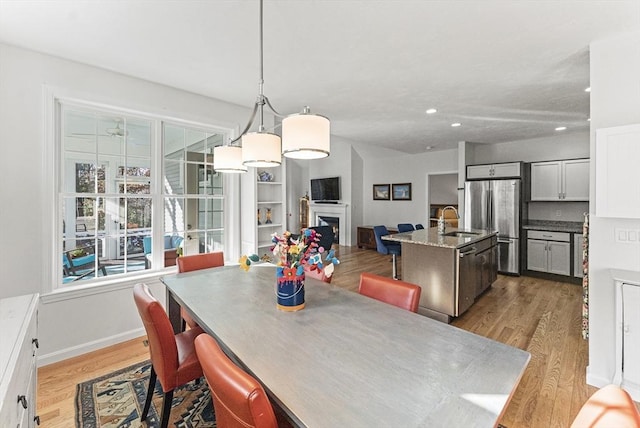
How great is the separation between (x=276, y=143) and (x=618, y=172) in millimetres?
2394

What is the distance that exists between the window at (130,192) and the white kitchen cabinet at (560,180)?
552 cm

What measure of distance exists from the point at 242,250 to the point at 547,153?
19.2 feet

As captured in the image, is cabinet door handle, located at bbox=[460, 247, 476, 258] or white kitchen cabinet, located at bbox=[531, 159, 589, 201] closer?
cabinet door handle, located at bbox=[460, 247, 476, 258]

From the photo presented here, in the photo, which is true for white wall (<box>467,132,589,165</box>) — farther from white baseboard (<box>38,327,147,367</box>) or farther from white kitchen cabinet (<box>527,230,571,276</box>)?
white baseboard (<box>38,327,147,367</box>)

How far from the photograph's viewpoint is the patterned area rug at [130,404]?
185cm

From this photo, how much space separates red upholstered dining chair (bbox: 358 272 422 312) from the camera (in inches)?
68.4

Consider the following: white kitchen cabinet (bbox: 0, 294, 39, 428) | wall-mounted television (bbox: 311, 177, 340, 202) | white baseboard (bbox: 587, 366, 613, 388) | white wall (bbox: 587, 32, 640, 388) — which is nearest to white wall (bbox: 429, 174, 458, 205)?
wall-mounted television (bbox: 311, 177, 340, 202)

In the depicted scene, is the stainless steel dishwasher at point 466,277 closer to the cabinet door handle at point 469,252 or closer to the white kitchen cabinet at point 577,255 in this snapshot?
the cabinet door handle at point 469,252

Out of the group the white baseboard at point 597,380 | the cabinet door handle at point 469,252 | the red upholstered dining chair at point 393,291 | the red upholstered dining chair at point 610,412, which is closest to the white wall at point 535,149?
the cabinet door handle at point 469,252

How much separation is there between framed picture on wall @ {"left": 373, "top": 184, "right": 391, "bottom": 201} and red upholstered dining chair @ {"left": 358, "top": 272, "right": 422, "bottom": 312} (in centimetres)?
658

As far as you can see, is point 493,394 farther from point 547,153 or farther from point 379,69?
point 547,153

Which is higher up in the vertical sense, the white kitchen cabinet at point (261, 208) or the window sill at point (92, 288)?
the white kitchen cabinet at point (261, 208)

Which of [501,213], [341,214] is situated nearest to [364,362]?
[501,213]

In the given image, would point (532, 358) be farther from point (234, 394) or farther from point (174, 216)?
point (174, 216)
